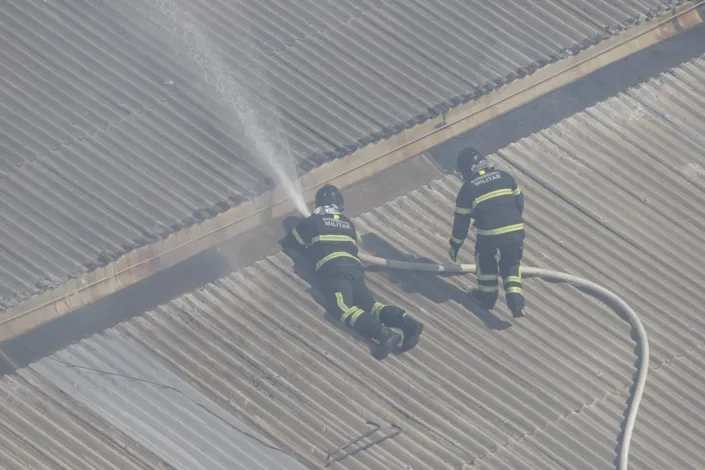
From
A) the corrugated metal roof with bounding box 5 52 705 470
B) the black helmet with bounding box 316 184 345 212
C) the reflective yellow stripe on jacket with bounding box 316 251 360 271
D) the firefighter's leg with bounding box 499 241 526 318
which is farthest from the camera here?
the black helmet with bounding box 316 184 345 212

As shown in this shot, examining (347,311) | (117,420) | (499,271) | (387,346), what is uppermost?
(499,271)

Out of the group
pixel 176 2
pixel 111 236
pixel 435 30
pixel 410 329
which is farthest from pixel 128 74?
pixel 410 329

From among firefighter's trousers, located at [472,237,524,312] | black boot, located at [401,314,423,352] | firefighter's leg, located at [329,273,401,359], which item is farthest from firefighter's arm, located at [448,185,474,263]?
firefighter's leg, located at [329,273,401,359]

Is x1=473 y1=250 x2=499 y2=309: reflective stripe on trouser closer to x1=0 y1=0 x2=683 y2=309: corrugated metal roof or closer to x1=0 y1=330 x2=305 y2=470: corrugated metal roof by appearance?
x1=0 y1=0 x2=683 y2=309: corrugated metal roof

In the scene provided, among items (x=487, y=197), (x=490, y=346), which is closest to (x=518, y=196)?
(x=487, y=197)

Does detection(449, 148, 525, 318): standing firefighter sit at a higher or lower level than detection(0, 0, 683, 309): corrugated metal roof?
lower

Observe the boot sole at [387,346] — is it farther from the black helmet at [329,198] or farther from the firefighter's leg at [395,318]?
the black helmet at [329,198]

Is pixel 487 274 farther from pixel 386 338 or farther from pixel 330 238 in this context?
pixel 330 238

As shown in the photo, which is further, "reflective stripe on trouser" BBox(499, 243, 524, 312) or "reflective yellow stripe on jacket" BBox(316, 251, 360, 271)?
"reflective yellow stripe on jacket" BBox(316, 251, 360, 271)
